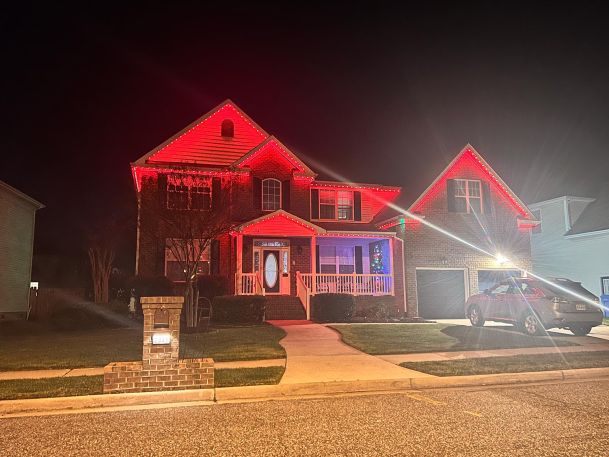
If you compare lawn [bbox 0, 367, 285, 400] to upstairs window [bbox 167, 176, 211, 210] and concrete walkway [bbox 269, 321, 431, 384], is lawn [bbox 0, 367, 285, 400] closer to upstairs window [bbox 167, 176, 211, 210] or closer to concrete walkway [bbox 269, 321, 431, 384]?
concrete walkway [bbox 269, 321, 431, 384]

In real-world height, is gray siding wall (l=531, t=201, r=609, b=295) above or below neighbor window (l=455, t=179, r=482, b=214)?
below

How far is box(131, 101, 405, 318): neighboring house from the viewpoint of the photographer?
19562 millimetres

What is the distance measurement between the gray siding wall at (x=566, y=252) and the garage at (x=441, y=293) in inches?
316

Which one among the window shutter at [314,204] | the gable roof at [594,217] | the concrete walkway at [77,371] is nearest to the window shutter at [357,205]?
the window shutter at [314,204]

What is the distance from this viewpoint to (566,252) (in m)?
26.0

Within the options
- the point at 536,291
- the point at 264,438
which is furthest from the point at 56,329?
the point at 536,291

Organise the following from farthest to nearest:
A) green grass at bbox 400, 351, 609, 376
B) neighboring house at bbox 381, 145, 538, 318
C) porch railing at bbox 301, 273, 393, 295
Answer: neighboring house at bbox 381, 145, 538, 318 < porch railing at bbox 301, 273, 393, 295 < green grass at bbox 400, 351, 609, 376

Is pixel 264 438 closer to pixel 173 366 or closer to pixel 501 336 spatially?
pixel 173 366

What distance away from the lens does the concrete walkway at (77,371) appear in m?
8.09

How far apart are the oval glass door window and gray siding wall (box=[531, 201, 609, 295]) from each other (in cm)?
1597

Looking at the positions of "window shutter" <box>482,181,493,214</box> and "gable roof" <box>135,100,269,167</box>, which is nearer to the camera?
"gable roof" <box>135,100,269,167</box>

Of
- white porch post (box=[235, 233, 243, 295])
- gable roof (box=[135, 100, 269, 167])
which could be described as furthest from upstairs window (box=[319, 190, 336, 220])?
white porch post (box=[235, 233, 243, 295])

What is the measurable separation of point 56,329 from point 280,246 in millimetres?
9072

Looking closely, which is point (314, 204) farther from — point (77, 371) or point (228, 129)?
point (77, 371)
